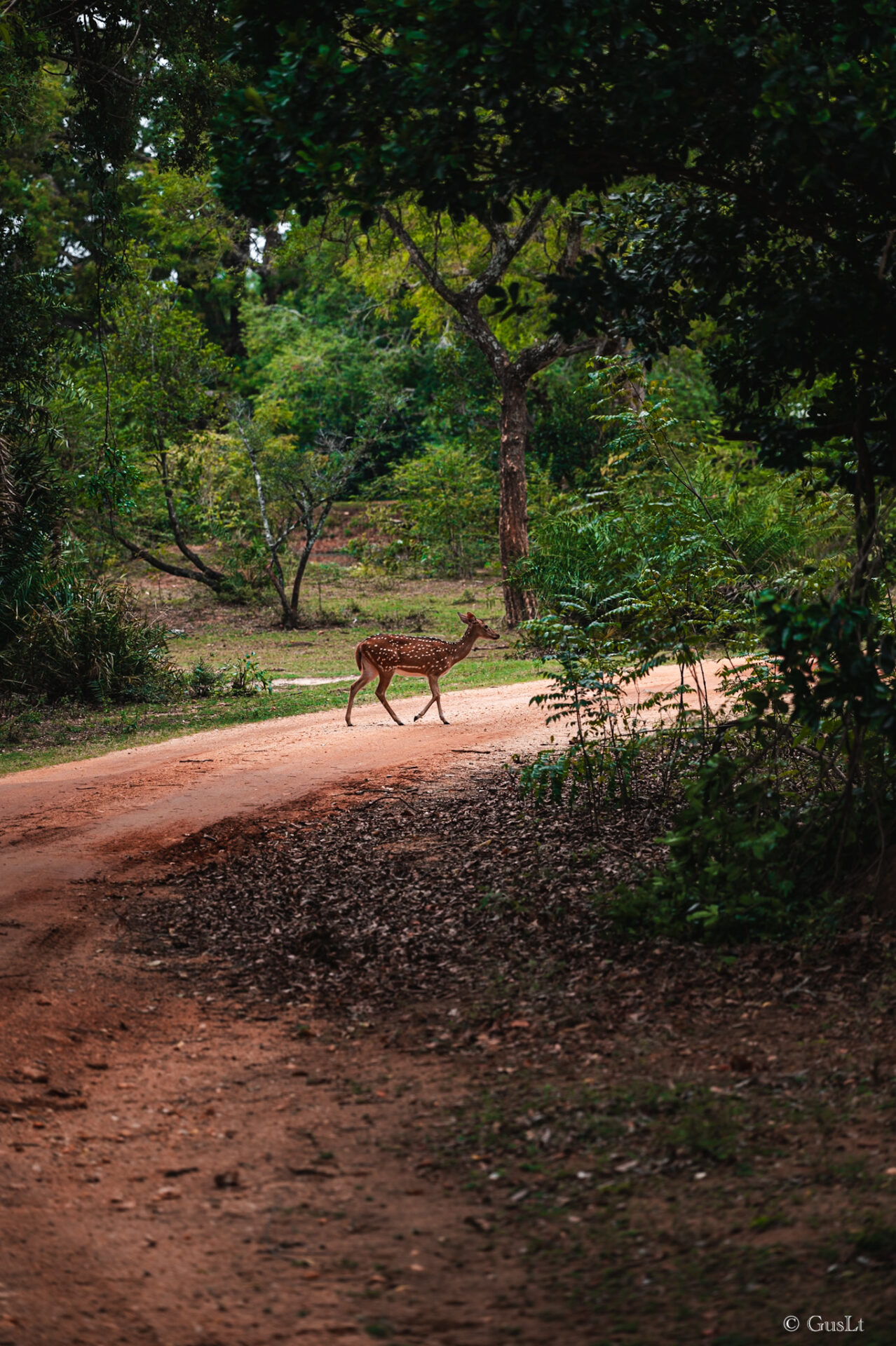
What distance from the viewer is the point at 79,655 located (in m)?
14.7

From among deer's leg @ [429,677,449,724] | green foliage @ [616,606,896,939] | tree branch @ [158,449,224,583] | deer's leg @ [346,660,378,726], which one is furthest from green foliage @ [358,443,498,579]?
green foliage @ [616,606,896,939]

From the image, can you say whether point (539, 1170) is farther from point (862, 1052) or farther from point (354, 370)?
point (354, 370)

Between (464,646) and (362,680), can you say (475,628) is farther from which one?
(362,680)

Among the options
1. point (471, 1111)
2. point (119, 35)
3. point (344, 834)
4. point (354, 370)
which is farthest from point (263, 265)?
point (471, 1111)

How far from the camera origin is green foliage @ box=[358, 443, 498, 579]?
27141 millimetres

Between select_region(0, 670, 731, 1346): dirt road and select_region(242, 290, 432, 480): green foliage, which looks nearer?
select_region(0, 670, 731, 1346): dirt road

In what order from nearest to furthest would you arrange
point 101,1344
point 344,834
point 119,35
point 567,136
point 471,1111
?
point 101,1344
point 471,1111
point 567,136
point 344,834
point 119,35

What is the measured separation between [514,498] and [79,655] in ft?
29.3

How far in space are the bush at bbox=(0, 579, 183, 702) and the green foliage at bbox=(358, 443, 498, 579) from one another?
12331mm

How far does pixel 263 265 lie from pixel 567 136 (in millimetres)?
35887

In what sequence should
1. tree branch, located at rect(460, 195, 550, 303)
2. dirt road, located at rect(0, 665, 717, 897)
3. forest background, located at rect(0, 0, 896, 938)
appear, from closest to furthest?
forest background, located at rect(0, 0, 896, 938), dirt road, located at rect(0, 665, 717, 897), tree branch, located at rect(460, 195, 550, 303)

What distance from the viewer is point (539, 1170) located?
3.96 m

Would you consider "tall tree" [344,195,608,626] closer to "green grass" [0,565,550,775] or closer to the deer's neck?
"green grass" [0,565,550,775]

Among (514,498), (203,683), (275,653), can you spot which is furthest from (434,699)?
(514,498)
